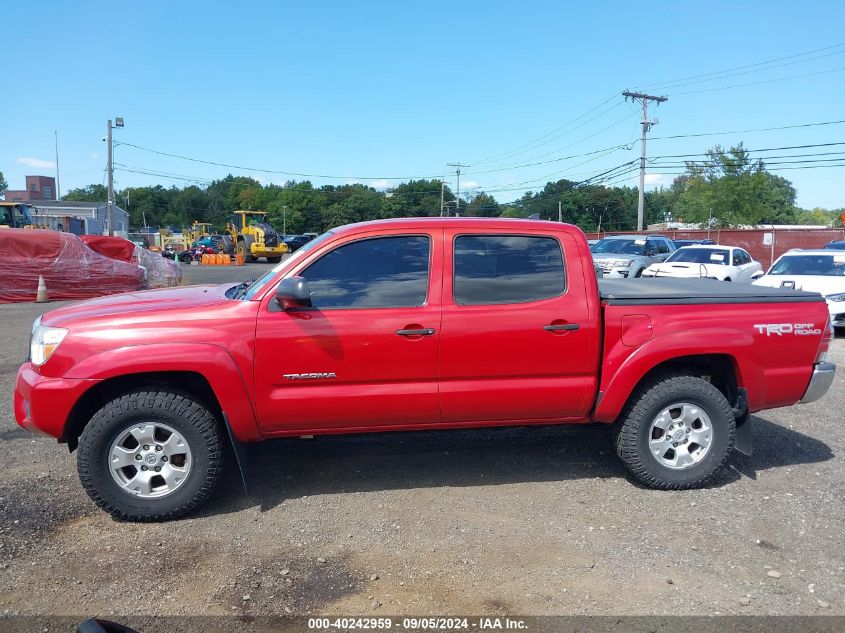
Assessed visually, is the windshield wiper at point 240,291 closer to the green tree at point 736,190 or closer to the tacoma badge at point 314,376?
the tacoma badge at point 314,376

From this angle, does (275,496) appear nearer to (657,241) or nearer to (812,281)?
(812,281)

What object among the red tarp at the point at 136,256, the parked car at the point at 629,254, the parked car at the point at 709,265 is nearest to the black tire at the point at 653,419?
the parked car at the point at 709,265

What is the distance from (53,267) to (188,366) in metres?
16.0

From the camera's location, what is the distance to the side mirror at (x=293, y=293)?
4070mm

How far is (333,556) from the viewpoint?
12.6 feet

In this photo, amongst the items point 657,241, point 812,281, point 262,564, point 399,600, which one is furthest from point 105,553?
point 657,241

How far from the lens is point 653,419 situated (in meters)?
4.70

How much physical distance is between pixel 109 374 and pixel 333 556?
1.73 m

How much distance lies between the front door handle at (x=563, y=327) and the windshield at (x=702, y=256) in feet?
44.7

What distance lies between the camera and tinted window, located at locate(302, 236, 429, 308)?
4352 millimetres

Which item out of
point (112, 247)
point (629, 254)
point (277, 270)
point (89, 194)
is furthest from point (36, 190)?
point (277, 270)

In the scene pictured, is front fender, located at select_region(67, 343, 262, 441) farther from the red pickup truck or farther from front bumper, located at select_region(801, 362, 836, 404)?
front bumper, located at select_region(801, 362, 836, 404)

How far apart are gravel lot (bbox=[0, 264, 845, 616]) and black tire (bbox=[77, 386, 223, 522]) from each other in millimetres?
126

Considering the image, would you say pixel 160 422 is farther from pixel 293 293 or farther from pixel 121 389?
Result: pixel 293 293
